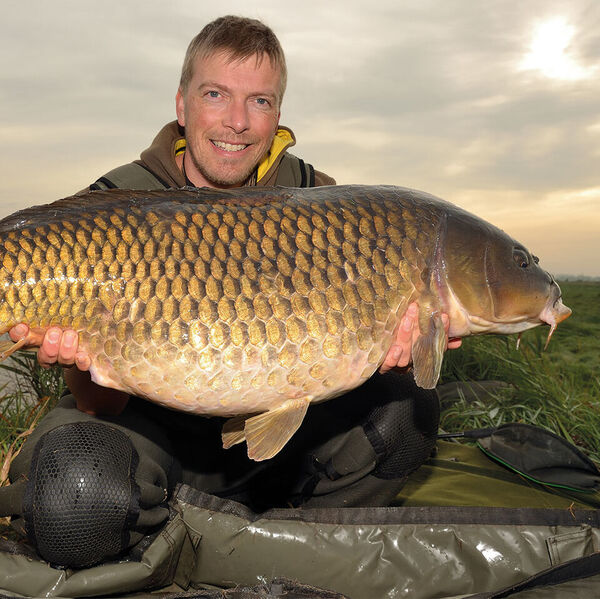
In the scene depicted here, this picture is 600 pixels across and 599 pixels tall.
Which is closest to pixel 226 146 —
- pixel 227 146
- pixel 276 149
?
pixel 227 146

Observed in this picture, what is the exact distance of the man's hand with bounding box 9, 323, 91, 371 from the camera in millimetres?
1663

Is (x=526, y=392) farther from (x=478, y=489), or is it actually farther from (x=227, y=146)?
(x=227, y=146)

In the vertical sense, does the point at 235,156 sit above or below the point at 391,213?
A: above

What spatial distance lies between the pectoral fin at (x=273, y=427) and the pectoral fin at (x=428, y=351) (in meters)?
0.31

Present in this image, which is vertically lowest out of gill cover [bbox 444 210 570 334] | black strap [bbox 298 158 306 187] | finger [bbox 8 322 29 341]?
finger [bbox 8 322 29 341]

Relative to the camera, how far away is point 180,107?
2805 millimetres

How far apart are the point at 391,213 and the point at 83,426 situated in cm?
99

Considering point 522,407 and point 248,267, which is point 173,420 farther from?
point 522,407

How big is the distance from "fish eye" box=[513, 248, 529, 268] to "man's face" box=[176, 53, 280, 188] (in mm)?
1103

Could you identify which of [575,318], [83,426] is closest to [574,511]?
[83,426]

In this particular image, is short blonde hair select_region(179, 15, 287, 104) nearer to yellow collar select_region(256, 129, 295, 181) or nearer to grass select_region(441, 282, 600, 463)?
yellow collar select_region(256, 129, 295, 181)

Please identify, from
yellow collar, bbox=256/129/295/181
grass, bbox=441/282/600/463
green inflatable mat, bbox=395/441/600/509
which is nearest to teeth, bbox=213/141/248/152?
yellow collar, bbox=256/129/295/181

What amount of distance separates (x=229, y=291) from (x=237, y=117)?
1119mm

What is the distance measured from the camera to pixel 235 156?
2.62 metres
